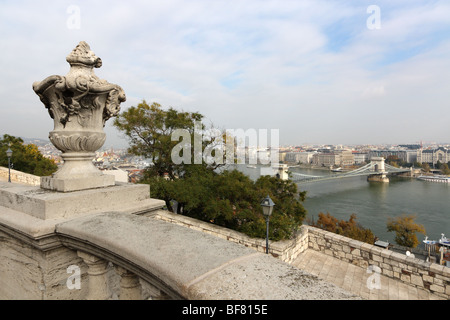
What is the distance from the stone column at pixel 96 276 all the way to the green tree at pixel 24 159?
18549 mm

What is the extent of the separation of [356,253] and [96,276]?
7103 millimetres

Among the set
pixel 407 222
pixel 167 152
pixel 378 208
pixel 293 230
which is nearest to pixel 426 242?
pixel 407 222

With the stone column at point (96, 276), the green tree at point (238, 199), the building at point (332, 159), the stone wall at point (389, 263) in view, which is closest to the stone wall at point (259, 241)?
the green tree at point (238, 199)

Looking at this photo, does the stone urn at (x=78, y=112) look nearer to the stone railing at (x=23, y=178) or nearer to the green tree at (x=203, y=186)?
the green tree at (x=203, y=186)

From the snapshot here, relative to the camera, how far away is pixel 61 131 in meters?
2.10

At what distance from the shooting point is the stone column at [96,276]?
1.45 meters

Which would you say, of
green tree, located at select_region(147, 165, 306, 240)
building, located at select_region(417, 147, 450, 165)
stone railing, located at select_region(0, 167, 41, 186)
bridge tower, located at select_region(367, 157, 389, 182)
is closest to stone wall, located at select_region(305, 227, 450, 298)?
green tree, located at select_region(147, 165, 306, 240)

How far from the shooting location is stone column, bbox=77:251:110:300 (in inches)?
57.0

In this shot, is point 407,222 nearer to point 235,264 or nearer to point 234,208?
point 234,208

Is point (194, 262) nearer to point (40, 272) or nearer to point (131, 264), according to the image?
point (131, 264)

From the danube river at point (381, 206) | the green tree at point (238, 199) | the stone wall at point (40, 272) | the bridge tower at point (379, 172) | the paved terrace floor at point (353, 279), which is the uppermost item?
the stone wall at point (40, 272)

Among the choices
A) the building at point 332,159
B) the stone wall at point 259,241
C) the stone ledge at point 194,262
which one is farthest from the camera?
the building at point 332,159

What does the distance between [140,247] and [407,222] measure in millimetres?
26124

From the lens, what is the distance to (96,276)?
1461 mm
